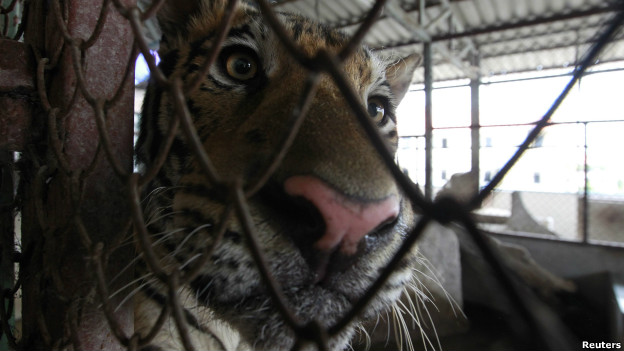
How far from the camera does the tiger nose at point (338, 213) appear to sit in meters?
0.75

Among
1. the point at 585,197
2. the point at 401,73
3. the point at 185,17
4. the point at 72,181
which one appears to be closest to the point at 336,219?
the point at 72,181

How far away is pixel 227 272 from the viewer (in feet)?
3.06

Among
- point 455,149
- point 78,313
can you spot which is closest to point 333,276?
point 78,313

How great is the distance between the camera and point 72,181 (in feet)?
3.01

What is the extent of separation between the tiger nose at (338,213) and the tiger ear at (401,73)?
5.52ft

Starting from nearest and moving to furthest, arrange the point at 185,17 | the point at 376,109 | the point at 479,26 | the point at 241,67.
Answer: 1. the point at 241,67
2. the point at 185,17
3. the point at 376,109
4. the point at 479,26

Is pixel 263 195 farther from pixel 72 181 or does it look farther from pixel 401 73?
pixel 401 73

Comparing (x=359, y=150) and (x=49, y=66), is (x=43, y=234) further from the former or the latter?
(x=359, y=150)

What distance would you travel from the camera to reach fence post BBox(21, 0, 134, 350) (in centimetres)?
94

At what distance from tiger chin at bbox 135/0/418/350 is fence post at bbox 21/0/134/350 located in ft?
0.61

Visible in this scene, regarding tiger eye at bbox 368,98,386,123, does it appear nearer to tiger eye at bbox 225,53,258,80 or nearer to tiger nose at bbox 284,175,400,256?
tiger eye at bbox 225,53,258,80

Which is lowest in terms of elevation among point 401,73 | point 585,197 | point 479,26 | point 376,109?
point 585,197

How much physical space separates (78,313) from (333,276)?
25.3 inches

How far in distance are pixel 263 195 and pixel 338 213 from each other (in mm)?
210
